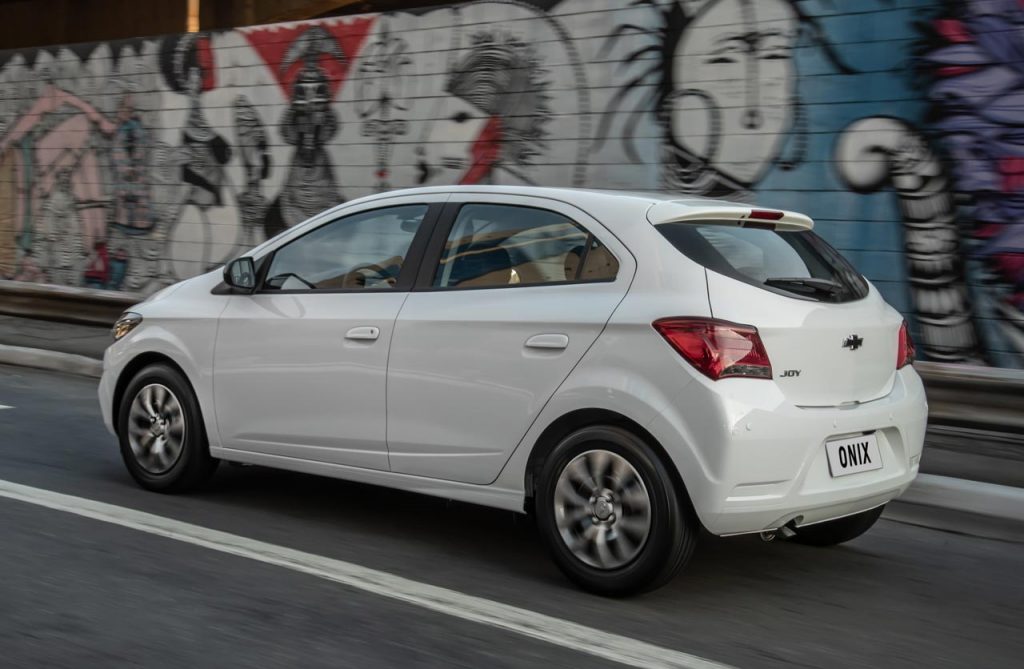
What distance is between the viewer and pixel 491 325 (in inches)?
191

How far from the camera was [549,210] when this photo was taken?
4957 mm

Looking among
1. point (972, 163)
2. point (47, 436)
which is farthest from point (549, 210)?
point (972, 163)

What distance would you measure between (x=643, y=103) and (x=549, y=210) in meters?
6.10

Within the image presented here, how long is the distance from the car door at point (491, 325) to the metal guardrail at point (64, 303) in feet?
25.3

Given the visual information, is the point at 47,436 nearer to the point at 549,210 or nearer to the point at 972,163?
the point at 549,210

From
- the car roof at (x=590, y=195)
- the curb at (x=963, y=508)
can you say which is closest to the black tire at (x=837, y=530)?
the curb at (x=963, y=508)

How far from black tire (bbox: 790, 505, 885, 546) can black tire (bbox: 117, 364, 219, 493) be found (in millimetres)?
2893

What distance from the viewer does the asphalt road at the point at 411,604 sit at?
3.92 meters

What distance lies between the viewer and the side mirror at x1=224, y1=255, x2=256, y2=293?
5.80 metres

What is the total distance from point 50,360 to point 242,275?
595 centimetres

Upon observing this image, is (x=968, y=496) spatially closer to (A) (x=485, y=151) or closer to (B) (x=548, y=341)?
(B) (x=548, y=341)

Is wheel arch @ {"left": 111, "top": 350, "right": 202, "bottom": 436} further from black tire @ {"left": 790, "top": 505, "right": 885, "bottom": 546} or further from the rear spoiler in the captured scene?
black tire @ {"left": 790, "top": 505, "right": 885, "bottom": 546}

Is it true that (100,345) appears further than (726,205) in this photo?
Yes

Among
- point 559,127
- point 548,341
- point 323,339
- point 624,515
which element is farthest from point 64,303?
point 624,515
